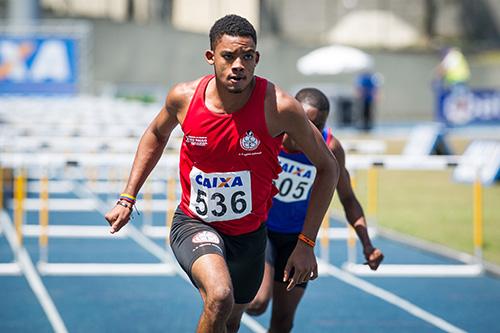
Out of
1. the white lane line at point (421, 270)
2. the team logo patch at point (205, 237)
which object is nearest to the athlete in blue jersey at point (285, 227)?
the team logo patch at point (205, 237)

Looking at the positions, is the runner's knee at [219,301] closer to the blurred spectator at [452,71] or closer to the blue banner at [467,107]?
the blue banner at [467,107]

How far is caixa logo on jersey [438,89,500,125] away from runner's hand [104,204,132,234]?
23976mm

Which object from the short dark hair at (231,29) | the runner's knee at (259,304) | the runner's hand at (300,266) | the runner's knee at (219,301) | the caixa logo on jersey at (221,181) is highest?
the short dark hair at (231,29)

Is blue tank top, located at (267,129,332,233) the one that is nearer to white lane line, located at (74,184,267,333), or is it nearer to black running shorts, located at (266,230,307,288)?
black running shorts, located at (266,230,307,288)

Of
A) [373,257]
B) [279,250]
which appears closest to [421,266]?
[279,250]

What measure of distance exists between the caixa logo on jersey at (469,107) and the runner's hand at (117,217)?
2398 centimetres

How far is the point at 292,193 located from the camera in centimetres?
629

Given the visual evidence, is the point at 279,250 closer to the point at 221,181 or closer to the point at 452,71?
the point at 221,181

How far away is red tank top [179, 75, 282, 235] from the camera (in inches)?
192

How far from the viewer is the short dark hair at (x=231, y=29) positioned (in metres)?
4.80

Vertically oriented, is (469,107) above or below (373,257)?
below

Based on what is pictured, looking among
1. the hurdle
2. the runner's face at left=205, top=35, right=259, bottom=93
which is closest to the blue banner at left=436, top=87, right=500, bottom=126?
the hurdle

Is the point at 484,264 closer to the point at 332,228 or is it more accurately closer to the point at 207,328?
the point at 332,228

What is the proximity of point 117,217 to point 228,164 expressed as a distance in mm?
595
